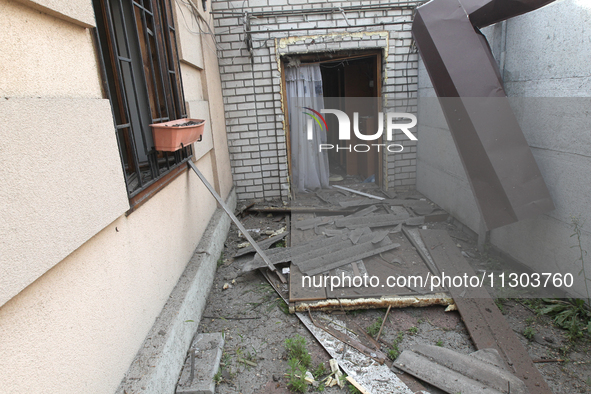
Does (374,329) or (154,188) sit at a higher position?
(154,188)

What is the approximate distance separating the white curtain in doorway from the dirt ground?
3272 millimetres

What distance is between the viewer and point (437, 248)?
13.8 feet

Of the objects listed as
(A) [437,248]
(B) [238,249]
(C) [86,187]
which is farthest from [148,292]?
(A) [437,248]

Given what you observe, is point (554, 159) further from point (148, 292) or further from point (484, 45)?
point (148, 292)

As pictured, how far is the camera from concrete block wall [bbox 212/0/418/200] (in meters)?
5.68

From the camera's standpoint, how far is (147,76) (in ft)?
10.7

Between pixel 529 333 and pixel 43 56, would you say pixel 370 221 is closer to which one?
pixel 529 333

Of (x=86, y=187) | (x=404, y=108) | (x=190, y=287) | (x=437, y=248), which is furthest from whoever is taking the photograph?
(x=404, y=108)

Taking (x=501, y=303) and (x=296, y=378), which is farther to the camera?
(x=501, y=303)

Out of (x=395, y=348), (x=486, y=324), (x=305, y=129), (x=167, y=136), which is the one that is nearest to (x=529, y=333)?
(x=486, y=324)

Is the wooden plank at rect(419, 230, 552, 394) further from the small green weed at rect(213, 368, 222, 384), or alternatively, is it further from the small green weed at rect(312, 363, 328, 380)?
the small green weed at rect(213, 368, 222, 384)

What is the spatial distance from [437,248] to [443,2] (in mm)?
2628

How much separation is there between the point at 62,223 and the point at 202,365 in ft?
5.24

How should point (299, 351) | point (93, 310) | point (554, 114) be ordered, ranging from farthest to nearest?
point (554, 114)
point (299, 351)
point (93, 310)
